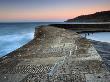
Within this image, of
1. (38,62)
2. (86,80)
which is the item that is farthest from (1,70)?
(86,80)

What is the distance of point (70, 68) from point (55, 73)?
1.78 feet

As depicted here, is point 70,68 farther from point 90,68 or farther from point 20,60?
point 20,60

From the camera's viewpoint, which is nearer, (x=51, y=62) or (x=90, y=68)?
(x=90, y=68)

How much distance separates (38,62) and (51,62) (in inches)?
16.2

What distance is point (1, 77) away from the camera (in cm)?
457

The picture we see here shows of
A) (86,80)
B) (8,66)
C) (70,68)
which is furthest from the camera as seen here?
(8,66)

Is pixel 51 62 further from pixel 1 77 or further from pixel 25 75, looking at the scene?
pixel 1 77

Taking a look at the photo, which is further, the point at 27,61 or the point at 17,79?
the point at 27,61

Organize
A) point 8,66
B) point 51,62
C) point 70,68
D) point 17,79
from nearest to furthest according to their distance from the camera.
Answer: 1. point 17,79
2. point 70,68
3. point 8,66
4. point 51,62

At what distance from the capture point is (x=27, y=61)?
20.0 feet

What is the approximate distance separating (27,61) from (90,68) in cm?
213

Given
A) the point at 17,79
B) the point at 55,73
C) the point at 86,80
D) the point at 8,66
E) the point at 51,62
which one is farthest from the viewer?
the point at 51,62

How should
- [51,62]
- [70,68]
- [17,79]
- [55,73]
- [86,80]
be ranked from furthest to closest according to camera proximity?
1. [51,62]
2. [70,68]
3. [55,73]
4. [17,79]
5. [86,80]

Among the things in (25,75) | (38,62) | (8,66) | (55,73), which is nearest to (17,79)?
(25,75)
